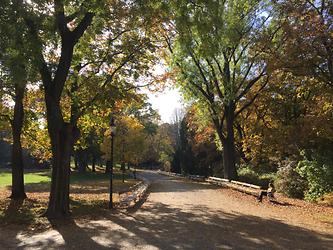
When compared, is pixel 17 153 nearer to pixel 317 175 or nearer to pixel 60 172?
pixel 60 172

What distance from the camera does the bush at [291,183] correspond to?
21.8 m

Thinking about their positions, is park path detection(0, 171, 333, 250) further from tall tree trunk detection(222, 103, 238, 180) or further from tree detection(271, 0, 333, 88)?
tall tree trunk detection(222, 103, 238, 180)

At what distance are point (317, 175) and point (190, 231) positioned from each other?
1008 cm

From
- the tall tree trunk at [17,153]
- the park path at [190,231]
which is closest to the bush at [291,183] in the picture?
the park path at [190,231]

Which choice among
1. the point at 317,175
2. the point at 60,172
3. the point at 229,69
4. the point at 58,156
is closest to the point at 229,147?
the point at 229,69

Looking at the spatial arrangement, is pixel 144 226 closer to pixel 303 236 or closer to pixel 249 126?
pixel 303 236

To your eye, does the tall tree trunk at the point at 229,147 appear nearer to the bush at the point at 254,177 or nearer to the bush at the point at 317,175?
the bush at the point at 254,177

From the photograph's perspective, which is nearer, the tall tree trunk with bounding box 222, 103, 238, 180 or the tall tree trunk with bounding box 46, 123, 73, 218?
the tall tree trunk with bounding box 46, 123, 73, 218

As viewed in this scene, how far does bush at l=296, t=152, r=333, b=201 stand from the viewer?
18.9m

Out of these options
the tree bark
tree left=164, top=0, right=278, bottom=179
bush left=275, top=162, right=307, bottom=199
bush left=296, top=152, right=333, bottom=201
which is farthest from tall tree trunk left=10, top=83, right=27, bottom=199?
the tree bark

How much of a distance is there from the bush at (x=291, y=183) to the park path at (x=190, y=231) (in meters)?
5.36

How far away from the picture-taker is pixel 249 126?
3969 cm

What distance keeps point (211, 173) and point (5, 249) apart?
4451 centimetres

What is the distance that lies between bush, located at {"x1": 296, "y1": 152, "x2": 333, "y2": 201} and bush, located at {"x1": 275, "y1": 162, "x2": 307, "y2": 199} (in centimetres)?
93
